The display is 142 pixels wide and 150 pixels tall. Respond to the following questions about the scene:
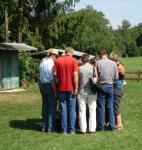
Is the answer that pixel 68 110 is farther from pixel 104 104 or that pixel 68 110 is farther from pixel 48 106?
pixel 104 104

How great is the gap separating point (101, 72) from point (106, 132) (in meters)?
1.41

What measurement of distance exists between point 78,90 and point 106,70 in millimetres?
808

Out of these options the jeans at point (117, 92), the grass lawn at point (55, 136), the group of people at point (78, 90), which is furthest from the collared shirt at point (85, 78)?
the grass lawn at point (55, 136)

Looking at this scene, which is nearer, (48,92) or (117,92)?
(48,92)

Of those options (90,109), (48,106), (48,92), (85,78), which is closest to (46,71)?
(48,92)

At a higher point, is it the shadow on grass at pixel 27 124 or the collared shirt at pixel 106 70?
the collared shirt at pixel 106 70

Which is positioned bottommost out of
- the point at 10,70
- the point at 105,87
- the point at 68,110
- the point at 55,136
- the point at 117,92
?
the point at 55,136

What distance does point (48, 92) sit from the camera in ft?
39.0

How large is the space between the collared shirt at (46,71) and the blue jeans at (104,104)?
4.00ft

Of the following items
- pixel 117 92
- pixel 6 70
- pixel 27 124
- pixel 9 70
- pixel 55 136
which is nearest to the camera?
pixel 55 136

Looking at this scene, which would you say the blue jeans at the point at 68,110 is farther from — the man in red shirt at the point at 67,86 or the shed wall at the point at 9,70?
the shed wall at the point at 9,70

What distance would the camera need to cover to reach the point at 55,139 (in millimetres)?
10914

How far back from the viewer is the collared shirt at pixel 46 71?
11938mm

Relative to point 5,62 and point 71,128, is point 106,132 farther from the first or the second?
point 5,62
